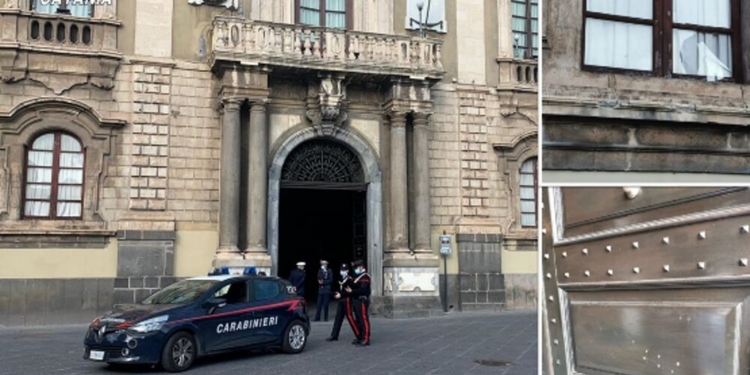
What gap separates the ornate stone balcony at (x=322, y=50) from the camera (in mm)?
18938

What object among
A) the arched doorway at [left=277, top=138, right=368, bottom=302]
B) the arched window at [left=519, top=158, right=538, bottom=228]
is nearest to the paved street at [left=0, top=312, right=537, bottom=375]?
the arched window at [left=519, top=158, right=538, bottom=228]

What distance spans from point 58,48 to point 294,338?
34.9ft

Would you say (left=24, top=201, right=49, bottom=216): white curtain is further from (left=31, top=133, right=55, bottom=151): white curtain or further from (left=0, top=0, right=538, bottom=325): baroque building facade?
(left=31, top=133, right=55, bottom=151): white curtain

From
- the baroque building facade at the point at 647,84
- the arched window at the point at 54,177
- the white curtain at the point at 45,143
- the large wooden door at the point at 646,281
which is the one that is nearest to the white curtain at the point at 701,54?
the baroque building facade at the point at 647,84

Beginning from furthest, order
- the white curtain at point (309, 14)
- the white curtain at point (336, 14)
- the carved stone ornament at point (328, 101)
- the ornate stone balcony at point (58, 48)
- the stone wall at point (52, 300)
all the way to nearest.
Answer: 1. the white curtain at point (336, 14)
2. the white curtain at point (309, 14)
3. the carved stone ornament at point (328, 101)
4. the ornate stone balcony at point (58, 48)
5. the stone wall at point (52, 300)

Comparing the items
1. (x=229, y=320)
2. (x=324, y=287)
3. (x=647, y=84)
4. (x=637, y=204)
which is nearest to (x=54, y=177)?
(x=324, y=287)

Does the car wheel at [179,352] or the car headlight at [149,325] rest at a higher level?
the car headlight at [149,325]

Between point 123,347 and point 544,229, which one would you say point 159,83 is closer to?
point 123,347

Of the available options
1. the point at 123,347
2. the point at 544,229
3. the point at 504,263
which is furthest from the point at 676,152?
the point at 504,263

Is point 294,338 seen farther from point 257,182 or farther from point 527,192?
point 527,192

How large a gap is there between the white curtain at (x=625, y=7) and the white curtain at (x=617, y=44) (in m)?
0.05

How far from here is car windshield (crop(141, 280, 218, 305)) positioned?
1221 centimetres

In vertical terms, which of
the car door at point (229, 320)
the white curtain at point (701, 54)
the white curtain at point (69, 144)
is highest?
the white curtain at point (69, 144)

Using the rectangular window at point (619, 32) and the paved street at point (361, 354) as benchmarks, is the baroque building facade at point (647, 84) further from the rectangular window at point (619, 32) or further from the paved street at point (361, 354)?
the paved street at point (361, 354)
